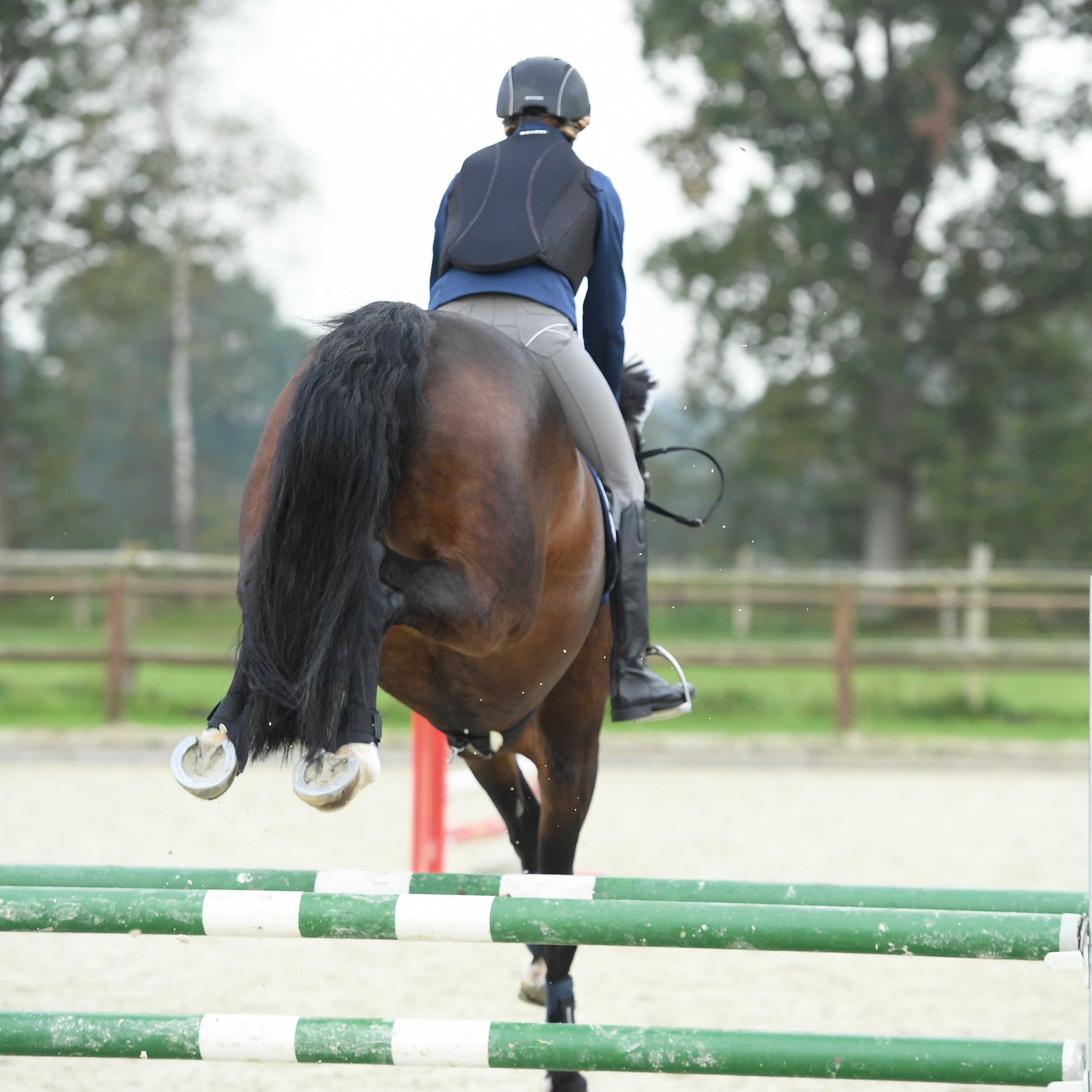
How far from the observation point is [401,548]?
2447mm

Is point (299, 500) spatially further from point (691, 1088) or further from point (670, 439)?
point (670, 439)

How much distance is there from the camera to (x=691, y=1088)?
3.54 meters

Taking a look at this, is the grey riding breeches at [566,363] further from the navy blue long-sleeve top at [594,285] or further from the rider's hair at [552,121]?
the rider's hair at [552,121]

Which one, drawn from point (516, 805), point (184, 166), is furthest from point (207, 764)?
point (184, 166)

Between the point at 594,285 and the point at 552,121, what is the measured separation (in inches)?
15.8

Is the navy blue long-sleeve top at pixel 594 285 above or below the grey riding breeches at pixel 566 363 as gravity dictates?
above

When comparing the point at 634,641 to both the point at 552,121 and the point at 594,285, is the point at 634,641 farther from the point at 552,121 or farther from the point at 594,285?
the point at 552,121

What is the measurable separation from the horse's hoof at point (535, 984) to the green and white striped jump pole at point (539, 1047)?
169cm

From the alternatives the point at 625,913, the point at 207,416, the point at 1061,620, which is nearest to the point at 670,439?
the point at 1061,620

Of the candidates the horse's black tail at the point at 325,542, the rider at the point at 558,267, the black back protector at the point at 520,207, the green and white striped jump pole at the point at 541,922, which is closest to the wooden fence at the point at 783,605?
the rider at the point at 558,267

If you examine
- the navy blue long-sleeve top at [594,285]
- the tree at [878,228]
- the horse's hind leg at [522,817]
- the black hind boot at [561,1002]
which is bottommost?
the black hind boot at [561,1002]

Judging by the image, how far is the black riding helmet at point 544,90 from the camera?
297 cm

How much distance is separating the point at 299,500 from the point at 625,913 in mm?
934

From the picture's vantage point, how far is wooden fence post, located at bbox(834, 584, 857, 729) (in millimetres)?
11422
